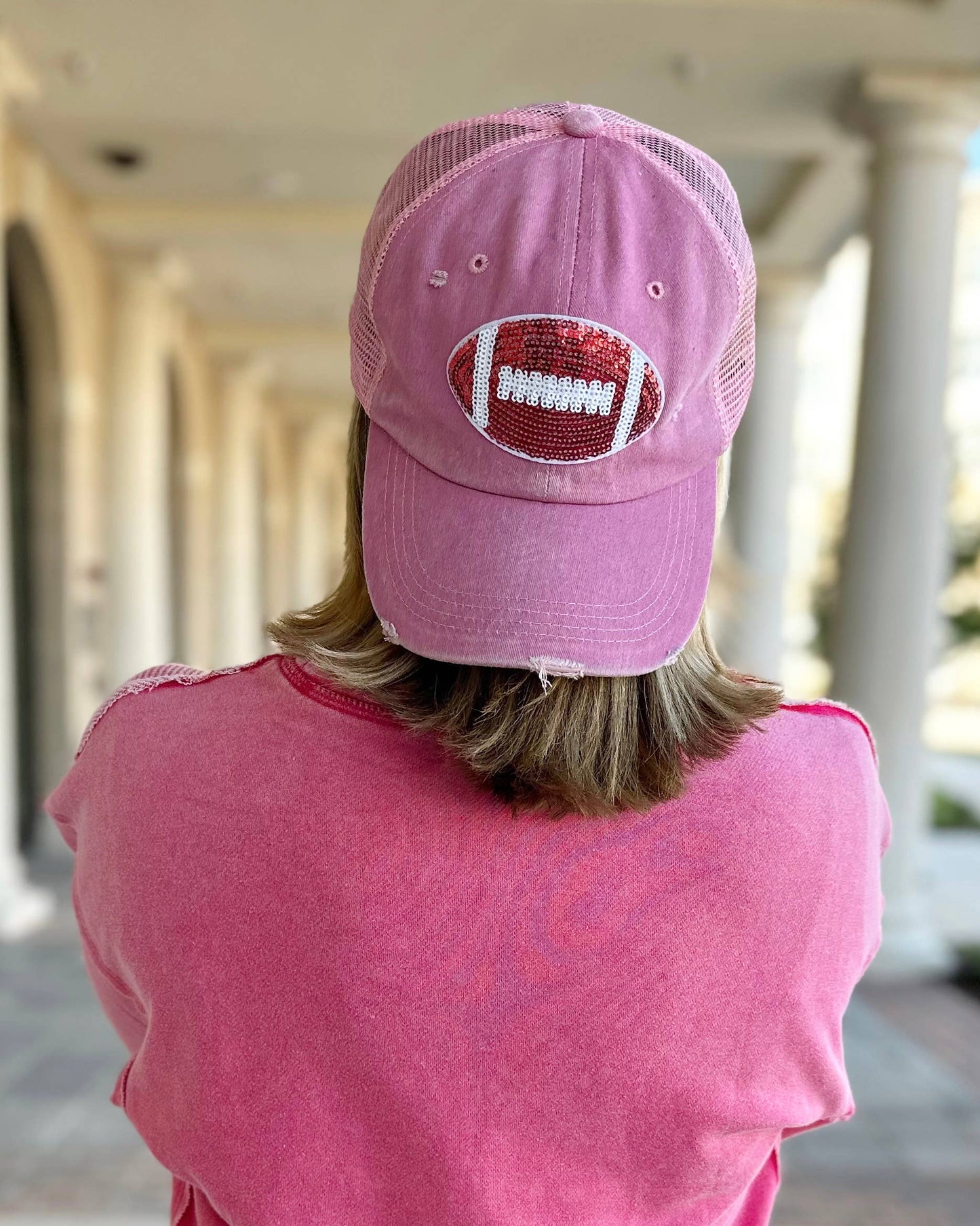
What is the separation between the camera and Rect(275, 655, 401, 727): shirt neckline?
0.76 meters

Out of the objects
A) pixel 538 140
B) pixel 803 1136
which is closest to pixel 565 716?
pixel 538 140

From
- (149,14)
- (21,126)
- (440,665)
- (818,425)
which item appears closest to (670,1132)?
(440,665)

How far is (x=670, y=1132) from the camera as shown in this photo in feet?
2.49

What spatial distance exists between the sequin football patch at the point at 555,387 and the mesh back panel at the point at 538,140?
0.08m

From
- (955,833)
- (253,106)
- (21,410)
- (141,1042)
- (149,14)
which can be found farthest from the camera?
(955,833)

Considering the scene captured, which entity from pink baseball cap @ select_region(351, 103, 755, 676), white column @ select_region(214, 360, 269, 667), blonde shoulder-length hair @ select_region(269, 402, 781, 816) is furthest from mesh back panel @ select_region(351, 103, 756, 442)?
white column @ select_region(214, 360, 269, 667)

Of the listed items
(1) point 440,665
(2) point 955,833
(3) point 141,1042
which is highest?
(1) point 440,665

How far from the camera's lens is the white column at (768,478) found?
305 inches

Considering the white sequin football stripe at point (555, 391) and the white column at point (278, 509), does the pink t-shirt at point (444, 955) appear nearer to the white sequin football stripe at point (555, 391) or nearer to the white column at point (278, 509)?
the white sequin football stripe at point (555, 391)

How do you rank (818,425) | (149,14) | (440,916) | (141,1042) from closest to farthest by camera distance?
1. (440,916)
2. (141,1042)
3. (149,14)
4. (818,425)

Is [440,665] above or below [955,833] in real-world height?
above

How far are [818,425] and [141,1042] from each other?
28.3 m

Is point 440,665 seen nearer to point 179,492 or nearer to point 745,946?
point 745,946

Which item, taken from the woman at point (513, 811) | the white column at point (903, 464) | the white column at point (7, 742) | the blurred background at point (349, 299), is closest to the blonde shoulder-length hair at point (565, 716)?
the woman at point (513, 811)
